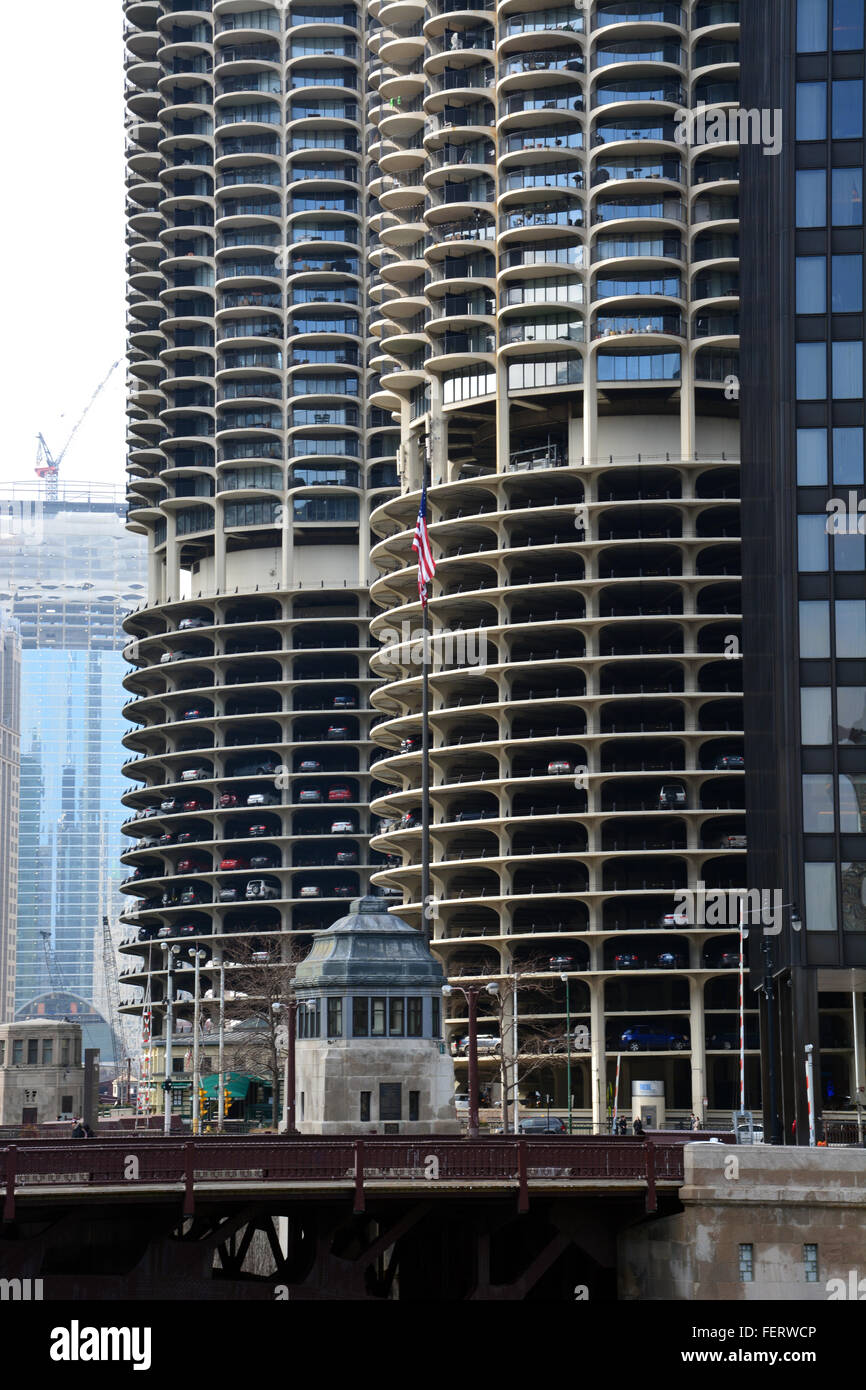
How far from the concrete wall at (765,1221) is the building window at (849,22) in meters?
54.8

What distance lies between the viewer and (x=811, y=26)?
92750 mm

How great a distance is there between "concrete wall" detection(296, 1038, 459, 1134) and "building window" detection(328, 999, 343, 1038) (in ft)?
1.69

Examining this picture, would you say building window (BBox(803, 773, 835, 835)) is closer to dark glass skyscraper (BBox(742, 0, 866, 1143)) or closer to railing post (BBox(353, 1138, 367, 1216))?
dark glass skyscraper (BBox(742, 0, 866, 1143))

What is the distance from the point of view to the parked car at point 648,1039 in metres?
145

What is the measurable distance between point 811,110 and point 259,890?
107 meters

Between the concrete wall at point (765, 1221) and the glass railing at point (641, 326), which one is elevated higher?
the glass railing at point (641, 326)

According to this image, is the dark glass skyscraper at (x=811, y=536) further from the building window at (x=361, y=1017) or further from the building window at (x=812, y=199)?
the building window at (x=361, y=1017)

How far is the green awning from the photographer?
164 meters

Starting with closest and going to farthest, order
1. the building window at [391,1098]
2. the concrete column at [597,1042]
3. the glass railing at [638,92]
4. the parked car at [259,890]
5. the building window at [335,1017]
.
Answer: the building window at [391,1098] < the building window at [335,1017] < the concrete column at [597,1042] < the glass railing at [638,92] < the parked car at [259,890]

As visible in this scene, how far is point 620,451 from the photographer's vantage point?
6171 inches

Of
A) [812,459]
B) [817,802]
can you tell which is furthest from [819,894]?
[812,459]

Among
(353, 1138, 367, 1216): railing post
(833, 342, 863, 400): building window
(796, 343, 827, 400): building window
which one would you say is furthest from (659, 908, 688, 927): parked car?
(353, 1138, 367, 1216): railing post

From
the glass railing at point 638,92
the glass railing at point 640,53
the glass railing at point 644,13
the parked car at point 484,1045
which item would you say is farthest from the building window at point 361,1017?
the glass railing at point 644,13

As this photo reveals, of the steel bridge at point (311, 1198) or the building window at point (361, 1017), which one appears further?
the building window at point (361, 1017)
